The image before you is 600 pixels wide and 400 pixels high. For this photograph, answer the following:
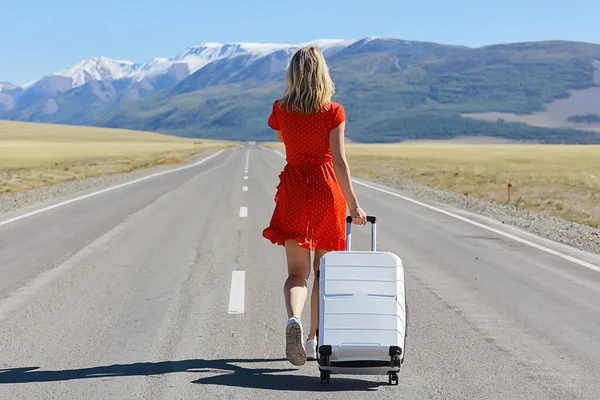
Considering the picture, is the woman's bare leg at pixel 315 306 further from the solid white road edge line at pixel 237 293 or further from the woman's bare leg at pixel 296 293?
the solid white road edge line at pixel 237 293

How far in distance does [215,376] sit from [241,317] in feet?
5.25

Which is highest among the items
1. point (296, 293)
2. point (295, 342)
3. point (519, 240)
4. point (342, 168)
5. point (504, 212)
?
point (342, 168)

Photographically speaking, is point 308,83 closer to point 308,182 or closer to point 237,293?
point 308,182

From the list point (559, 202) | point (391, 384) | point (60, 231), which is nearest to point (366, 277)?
point (391, 384)

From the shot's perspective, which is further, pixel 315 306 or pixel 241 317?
pixel 241 317

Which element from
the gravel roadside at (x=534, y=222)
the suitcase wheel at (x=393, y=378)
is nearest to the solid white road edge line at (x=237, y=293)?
the suitcase wheel at (x=393, y=378)

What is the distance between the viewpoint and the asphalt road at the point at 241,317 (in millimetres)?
4793

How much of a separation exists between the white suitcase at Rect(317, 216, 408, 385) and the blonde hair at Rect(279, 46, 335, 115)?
95 cm

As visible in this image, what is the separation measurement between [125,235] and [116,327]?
588cm

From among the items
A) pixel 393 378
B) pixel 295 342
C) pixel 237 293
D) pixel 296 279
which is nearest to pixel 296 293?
pixel 296 279

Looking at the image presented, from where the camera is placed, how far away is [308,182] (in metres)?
5.04

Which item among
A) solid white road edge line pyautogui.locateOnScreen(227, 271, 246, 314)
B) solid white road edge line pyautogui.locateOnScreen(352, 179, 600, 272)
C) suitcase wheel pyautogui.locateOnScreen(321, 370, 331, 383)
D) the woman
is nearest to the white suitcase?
suitcase wheel pyautogui.locateOnScreen(321, 370, 331, 383)

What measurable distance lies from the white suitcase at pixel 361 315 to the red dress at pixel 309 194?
0.85ft

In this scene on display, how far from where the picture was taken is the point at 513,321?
21.1ft
